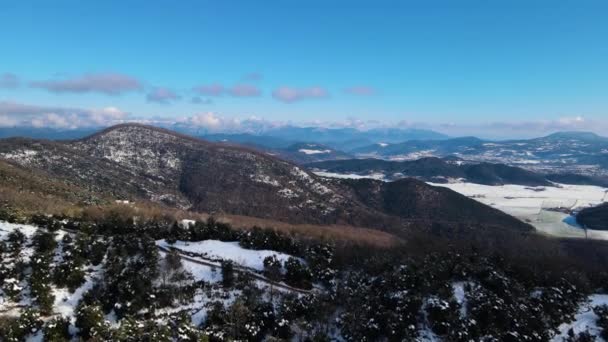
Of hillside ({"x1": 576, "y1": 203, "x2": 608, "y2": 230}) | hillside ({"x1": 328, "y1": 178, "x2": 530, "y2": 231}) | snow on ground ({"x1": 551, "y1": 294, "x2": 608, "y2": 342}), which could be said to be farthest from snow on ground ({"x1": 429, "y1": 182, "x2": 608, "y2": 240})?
snow on ground ({"x1": 551, "y1": 294, "x2": 608, "y2": 342})

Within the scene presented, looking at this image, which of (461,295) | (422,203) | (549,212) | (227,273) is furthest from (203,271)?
(549,212)

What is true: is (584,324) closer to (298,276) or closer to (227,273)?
(298,276)

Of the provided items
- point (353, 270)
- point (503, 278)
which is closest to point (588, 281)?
point (503, 278)

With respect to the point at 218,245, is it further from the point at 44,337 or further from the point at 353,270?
the point at 44,337

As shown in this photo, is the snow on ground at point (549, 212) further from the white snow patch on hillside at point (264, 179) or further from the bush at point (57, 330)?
the bush at point (57, 330)

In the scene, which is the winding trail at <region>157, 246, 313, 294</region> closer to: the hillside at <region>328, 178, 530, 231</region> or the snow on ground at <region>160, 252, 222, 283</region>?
the snow on ground at <region>160, 252, 222, 283</region>

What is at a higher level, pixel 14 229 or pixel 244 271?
pixel 14 229

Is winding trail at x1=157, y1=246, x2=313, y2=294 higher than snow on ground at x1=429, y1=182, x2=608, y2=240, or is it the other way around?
winding trail at x1=157, y1=246, x2=313, y2=294
